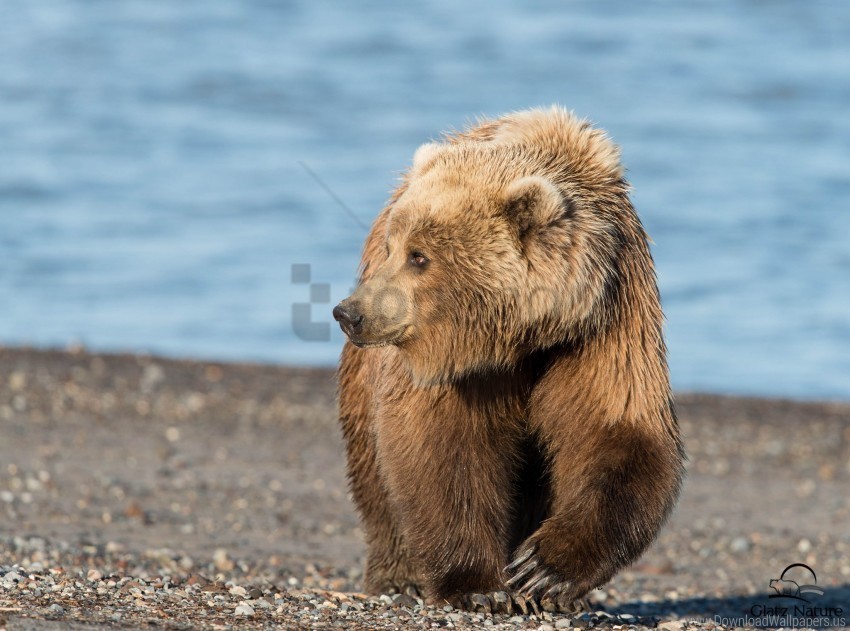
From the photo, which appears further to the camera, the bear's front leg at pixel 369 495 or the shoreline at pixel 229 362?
the shoreline at pixel 229 362

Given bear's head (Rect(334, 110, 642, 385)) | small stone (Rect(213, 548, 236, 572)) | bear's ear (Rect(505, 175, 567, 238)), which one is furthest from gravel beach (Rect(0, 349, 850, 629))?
bear's ear (Rect(505, 175, 567, 238))

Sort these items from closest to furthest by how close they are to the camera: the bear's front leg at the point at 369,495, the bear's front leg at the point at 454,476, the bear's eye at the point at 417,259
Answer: the bear's eye at the point at 417,259 < the bear's front leg at the point at 454,476 < the bear's front leg at the point at 369,495

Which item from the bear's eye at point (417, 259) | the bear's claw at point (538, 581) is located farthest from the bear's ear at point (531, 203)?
the bear's claw at point (538, 581)

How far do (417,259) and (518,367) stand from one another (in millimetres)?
584

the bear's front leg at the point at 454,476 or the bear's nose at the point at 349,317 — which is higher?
the bear's nose at the point at 349,317

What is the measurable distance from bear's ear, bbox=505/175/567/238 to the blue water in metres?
2.80

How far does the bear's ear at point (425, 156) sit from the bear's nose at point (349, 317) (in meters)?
0.76

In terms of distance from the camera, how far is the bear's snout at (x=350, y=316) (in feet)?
16.4

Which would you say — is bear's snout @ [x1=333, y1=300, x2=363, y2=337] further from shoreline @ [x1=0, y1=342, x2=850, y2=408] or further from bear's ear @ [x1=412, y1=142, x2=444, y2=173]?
shoreline @ [x1=0, y1=342, x2=850, y2=408]

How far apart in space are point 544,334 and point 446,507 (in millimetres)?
771

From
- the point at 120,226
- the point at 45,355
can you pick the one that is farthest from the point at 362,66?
the point at 45,355

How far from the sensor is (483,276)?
5.09m

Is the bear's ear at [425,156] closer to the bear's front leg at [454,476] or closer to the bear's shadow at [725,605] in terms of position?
the bear's front leg at [454,476]

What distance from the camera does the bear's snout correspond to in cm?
500
